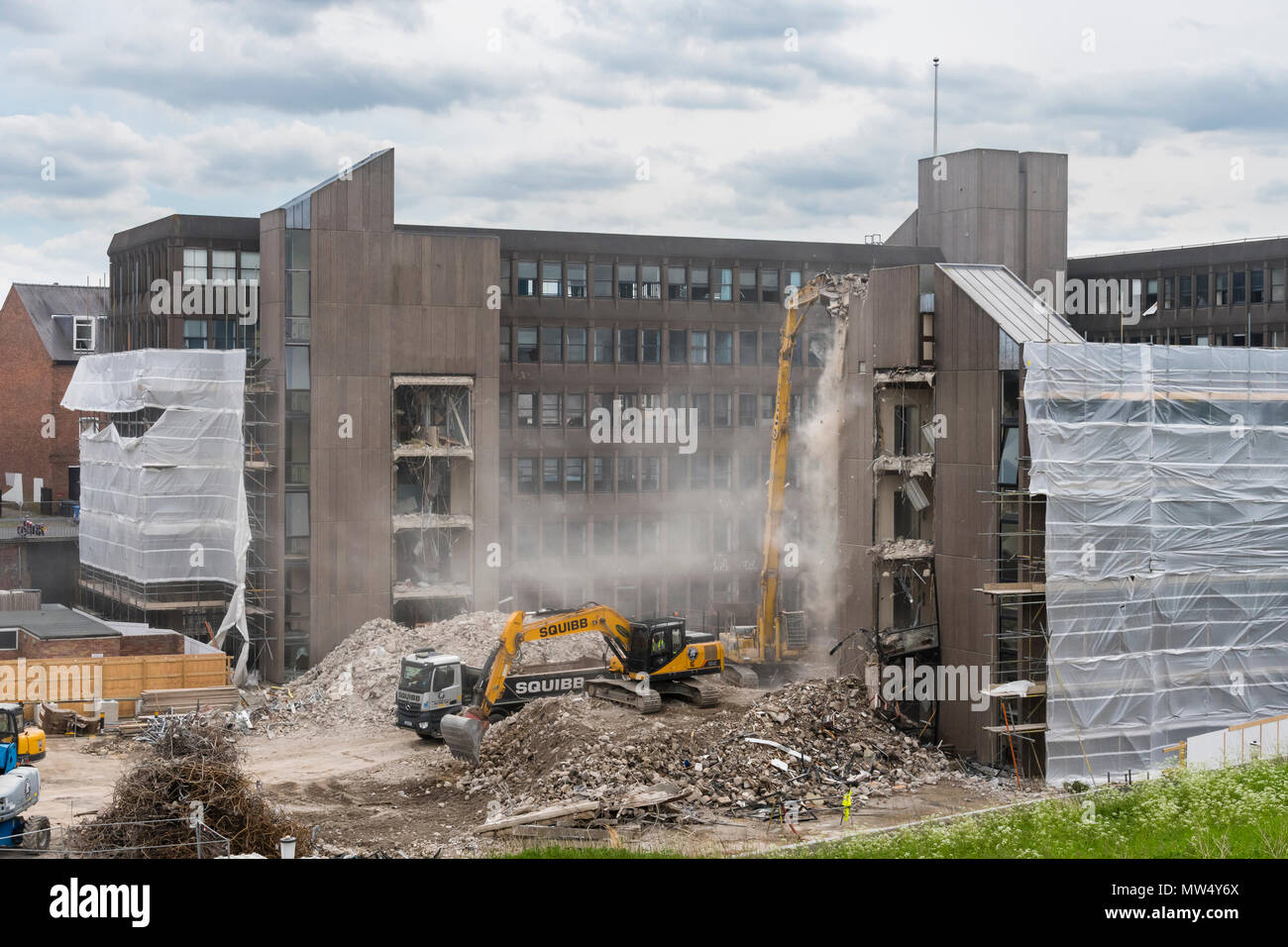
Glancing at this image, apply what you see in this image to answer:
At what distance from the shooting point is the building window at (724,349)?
54875mm

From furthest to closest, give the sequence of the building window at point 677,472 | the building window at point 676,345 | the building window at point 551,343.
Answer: the building window at point 677,472
the building window at point 676,345
the building window at point 551,343

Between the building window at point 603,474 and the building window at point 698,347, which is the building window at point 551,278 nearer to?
the building window at point 698,347

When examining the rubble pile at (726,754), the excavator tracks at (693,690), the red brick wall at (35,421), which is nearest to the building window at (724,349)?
the excavator tracks at (693,690)

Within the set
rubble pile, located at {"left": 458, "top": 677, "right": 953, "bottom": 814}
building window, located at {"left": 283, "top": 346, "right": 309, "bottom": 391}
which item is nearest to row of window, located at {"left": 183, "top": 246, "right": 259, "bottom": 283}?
building window, located at {"left": 283, "top": 346, "right": 309, "bottom": 391}

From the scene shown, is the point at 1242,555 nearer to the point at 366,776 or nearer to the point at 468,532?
the point at 366,776

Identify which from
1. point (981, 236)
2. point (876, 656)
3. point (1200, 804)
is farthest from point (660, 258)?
point (1200, 804)

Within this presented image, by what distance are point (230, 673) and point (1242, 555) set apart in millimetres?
29420

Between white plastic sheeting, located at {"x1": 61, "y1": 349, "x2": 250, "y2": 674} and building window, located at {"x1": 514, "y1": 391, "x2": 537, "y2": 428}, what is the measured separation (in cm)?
1210

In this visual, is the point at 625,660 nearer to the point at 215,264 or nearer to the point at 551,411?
the point at 551,411

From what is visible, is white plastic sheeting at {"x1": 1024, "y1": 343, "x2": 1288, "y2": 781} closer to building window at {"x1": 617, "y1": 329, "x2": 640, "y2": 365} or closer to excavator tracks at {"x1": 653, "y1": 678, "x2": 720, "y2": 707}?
excavator tracks at {"x1": 653, "y1": 678, "x2": 720, "y2": 707}

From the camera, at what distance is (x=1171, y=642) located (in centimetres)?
3116

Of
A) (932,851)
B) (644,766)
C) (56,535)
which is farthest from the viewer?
(56,535)

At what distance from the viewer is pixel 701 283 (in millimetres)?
54688

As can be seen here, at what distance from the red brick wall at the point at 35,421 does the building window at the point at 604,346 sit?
1285 inches
